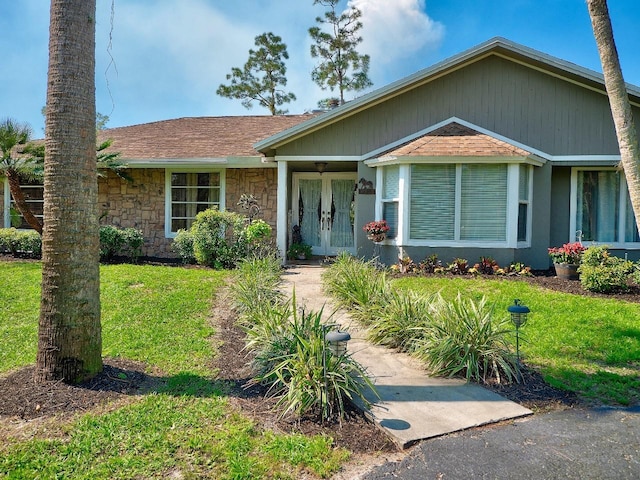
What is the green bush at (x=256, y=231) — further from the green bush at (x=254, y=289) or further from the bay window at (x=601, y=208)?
the bay window at (x=601, y=208)

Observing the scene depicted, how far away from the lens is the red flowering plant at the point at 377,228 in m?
10.0

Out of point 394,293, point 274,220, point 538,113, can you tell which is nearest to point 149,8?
point 274,220

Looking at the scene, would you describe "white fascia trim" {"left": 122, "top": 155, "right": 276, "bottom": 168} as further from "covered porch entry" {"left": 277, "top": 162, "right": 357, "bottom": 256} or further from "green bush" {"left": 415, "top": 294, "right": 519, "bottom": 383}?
"green bush" {"left": 415, "top": 294, "right": 519, "bottom": 383}

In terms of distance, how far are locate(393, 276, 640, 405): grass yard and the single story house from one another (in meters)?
2.03

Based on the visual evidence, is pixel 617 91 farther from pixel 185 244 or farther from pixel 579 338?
pixel 185 244

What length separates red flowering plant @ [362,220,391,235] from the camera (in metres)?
10.0

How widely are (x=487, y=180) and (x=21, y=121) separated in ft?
32.7

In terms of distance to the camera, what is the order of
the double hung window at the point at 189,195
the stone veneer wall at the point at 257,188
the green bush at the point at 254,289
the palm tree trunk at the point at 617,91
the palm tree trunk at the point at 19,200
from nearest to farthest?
the palm tree trunk at the point at 617,91 < the green bush at the point at 254,289 < the palm tree trunk at the point at 19,200 < the stone veneer wall at the point at 257,188 < the double hung window at the point at 189,195

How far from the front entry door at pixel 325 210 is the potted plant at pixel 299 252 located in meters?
0.87

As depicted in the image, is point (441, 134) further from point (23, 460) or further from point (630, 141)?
point (23, 460)

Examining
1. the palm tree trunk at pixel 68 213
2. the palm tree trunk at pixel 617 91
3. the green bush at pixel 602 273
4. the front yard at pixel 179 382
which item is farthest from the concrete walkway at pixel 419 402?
the green bush at pixel 602 273

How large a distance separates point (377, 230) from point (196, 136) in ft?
22.1

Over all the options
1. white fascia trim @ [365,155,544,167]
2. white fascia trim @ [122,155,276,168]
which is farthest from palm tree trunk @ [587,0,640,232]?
white fascia trim @ [122,155,276,168]

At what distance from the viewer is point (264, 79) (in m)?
28.8
